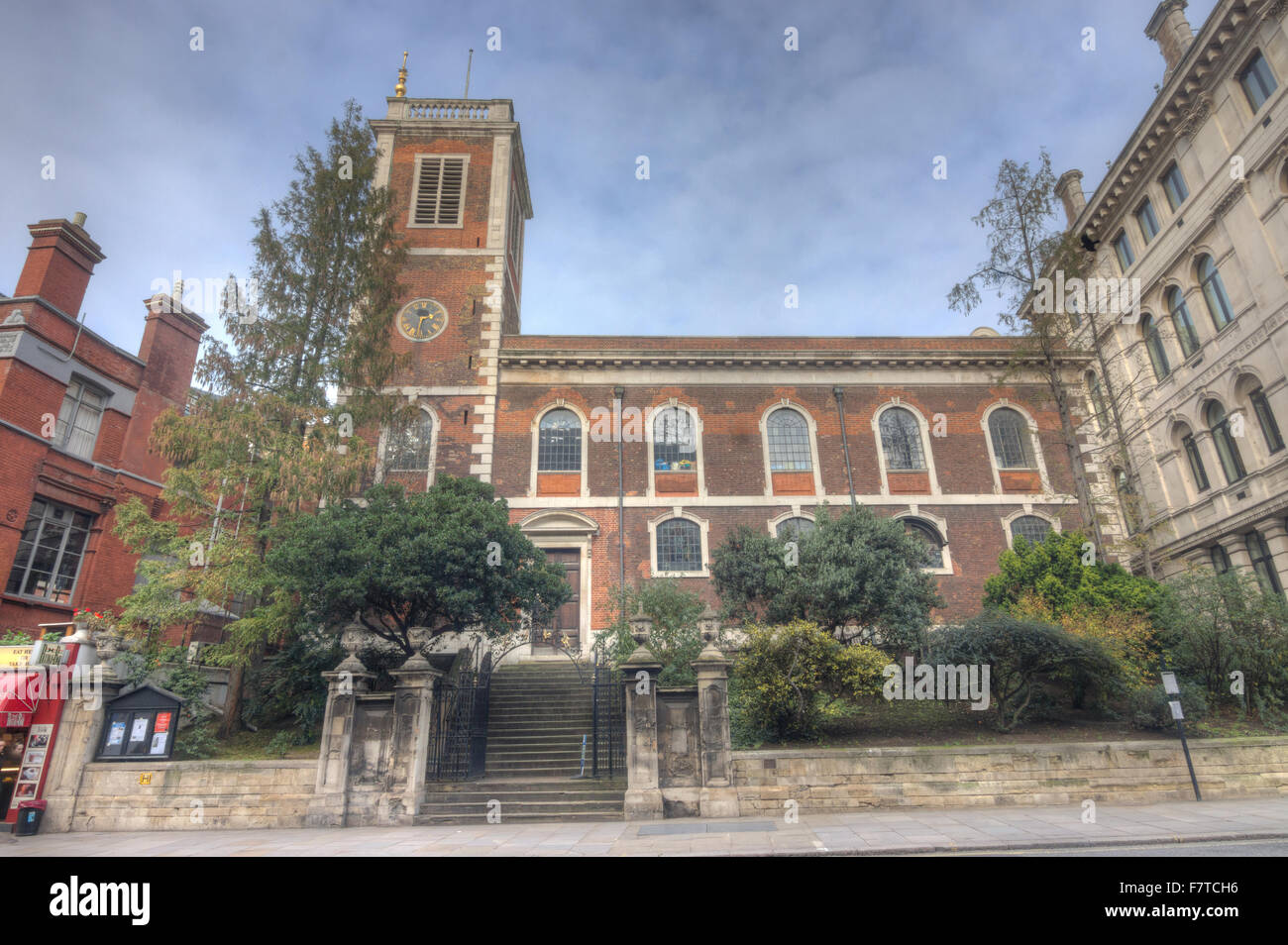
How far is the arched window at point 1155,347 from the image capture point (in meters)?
23.2

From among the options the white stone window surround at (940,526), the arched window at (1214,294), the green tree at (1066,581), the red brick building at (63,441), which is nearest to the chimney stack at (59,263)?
the red brick building at (63,441)

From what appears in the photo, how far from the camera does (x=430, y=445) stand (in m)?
22.0

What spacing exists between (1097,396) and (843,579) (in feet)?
37.4

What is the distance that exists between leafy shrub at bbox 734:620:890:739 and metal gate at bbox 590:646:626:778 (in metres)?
2.49

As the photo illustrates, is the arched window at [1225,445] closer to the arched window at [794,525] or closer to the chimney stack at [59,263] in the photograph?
the arched window at [794,525]

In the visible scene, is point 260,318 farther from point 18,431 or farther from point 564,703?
point 564,703

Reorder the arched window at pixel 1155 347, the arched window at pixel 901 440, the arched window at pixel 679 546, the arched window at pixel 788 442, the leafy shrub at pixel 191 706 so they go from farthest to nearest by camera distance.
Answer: the arched window at pixel 1155 347, the arched window at pixel 901 440, the arched window at pixel 788 442, the arched window at pixel 679 546, the leafy shrub at pixel 191 706

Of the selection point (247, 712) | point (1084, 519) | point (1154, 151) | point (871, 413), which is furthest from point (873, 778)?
point (1154, 151)

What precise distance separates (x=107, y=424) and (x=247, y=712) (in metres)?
9.57

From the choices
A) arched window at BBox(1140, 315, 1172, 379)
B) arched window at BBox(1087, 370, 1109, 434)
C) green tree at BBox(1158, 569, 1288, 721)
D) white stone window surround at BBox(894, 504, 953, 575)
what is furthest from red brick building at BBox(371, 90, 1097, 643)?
green tree at BBox(1158, 569, 1288, 721)

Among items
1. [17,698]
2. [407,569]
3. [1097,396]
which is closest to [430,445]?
[407,569]

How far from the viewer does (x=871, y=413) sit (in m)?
23.6

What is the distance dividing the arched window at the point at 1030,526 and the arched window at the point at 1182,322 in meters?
7.08

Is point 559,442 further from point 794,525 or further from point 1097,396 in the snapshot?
point 1097,396
